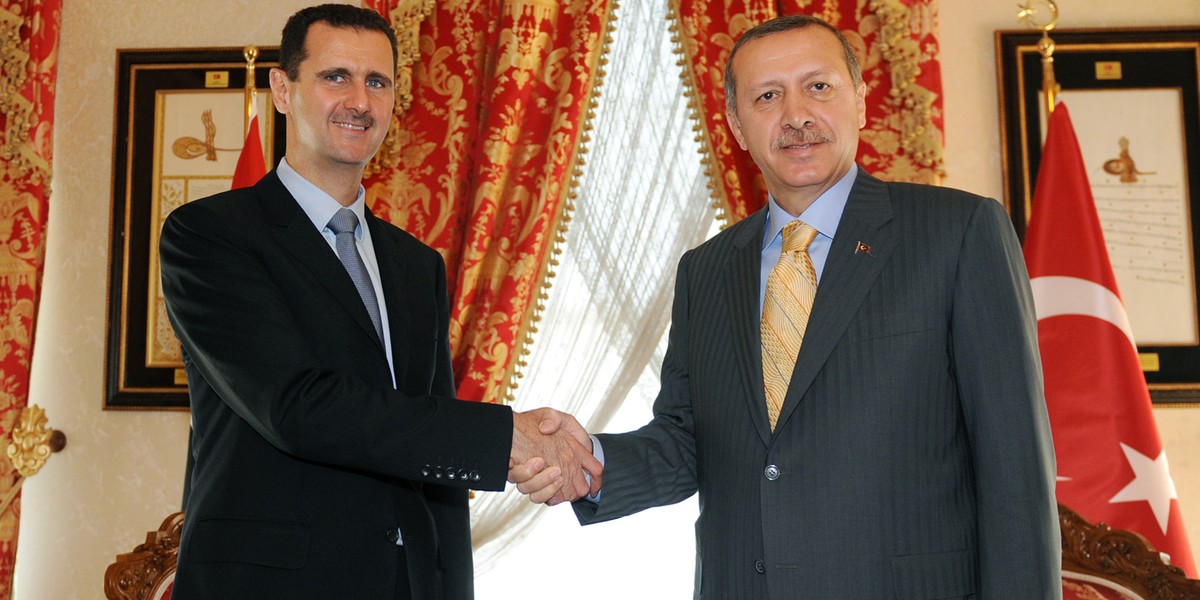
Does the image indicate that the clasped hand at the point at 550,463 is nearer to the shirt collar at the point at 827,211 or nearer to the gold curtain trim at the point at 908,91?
the shirt collar at the point at 827,211

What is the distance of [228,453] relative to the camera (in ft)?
6.19

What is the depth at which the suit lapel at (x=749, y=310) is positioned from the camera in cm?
180

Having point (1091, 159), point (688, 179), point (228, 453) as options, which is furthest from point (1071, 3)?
point (228, 453)

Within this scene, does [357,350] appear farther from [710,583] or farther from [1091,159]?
[1091,159]

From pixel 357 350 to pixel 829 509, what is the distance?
0.95m

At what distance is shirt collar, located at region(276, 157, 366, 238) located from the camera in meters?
2.10

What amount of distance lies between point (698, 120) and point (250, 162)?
1.49m

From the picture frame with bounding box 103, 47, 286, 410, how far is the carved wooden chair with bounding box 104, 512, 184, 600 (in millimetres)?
854

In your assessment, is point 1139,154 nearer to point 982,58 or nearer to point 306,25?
point 982,58

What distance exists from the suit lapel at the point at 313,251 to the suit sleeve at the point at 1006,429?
1.12 meters

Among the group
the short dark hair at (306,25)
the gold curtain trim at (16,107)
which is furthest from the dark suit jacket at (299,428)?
the gold curtain trim at (16,107)

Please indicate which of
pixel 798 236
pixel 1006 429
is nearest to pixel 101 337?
pixel 798 236

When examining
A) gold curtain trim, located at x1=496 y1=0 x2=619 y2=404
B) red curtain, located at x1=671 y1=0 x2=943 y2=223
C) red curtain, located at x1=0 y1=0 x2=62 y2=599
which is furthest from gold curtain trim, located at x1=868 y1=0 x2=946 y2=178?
red curtain, located at x1=0 y1=0 x2=62 y2=599

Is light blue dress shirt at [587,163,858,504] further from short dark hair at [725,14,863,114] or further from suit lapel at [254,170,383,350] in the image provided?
suit lapel at [254,170,383,350]
